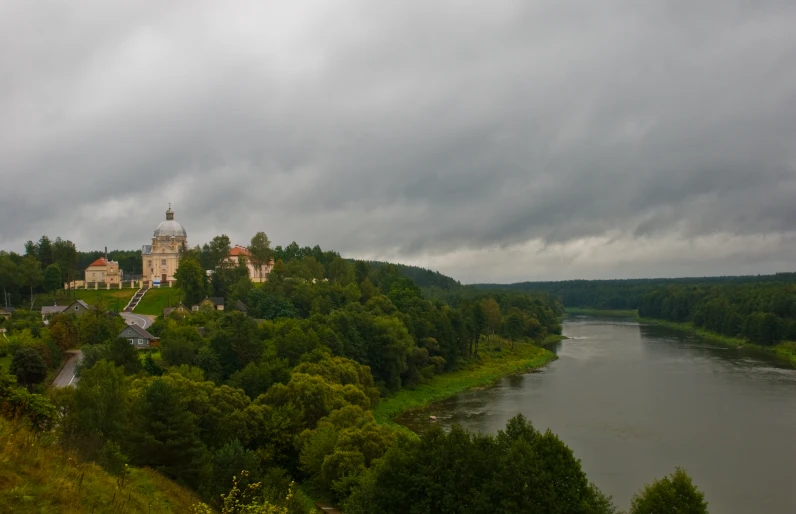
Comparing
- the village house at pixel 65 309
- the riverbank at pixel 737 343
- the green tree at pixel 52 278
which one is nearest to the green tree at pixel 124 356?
the village house at pixel 65 309

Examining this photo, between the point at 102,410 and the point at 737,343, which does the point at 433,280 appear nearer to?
the point at 737,343

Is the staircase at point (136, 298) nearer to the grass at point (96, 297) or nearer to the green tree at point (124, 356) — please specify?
the grass at point (96, 297)

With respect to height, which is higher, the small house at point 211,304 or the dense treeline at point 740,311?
the small house at point 211,304

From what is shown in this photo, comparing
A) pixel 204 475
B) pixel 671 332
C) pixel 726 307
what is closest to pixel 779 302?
pixel 726 307

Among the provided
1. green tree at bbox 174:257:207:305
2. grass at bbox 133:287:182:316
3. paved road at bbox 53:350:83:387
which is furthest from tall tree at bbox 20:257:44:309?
paved road at bbox 53:350:83:387

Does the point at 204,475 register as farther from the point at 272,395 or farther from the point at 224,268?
the point at 224,268

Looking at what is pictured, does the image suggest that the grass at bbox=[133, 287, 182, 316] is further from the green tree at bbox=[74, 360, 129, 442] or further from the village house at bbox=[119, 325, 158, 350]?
the green tree at bbox=[74, 360, 129, 442]
